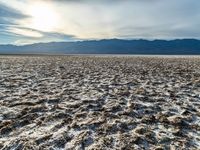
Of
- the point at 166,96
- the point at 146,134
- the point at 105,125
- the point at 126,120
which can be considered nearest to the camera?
the point at 146,134

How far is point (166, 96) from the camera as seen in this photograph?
1241cm

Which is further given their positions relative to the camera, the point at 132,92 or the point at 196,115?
the point at 132,92

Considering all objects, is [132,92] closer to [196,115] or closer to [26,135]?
[196,115]

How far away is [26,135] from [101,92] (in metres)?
6.69

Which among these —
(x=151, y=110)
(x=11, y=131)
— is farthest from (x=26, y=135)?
(x=151, y=110)

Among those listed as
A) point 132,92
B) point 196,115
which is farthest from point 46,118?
point 132,92

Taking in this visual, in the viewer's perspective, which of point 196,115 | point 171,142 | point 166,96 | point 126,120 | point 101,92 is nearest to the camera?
point 171,142

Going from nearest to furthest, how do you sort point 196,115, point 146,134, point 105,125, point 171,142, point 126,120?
1. point 171,142
2. point 146,134
3. point 105,125
4. point 126,120
5. point 196,115

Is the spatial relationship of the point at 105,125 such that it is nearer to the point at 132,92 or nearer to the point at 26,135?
the point at 26,135

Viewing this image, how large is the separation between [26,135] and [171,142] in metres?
3.56

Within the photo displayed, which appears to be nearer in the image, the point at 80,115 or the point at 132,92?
the point at 80,115

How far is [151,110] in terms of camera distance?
9750 millimetres

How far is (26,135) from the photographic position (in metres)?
7.00

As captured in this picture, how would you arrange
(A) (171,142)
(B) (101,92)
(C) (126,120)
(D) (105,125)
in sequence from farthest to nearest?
(B) (101,92) → (C) (126,120) → (D) (105,125) → (A) (171,142)
